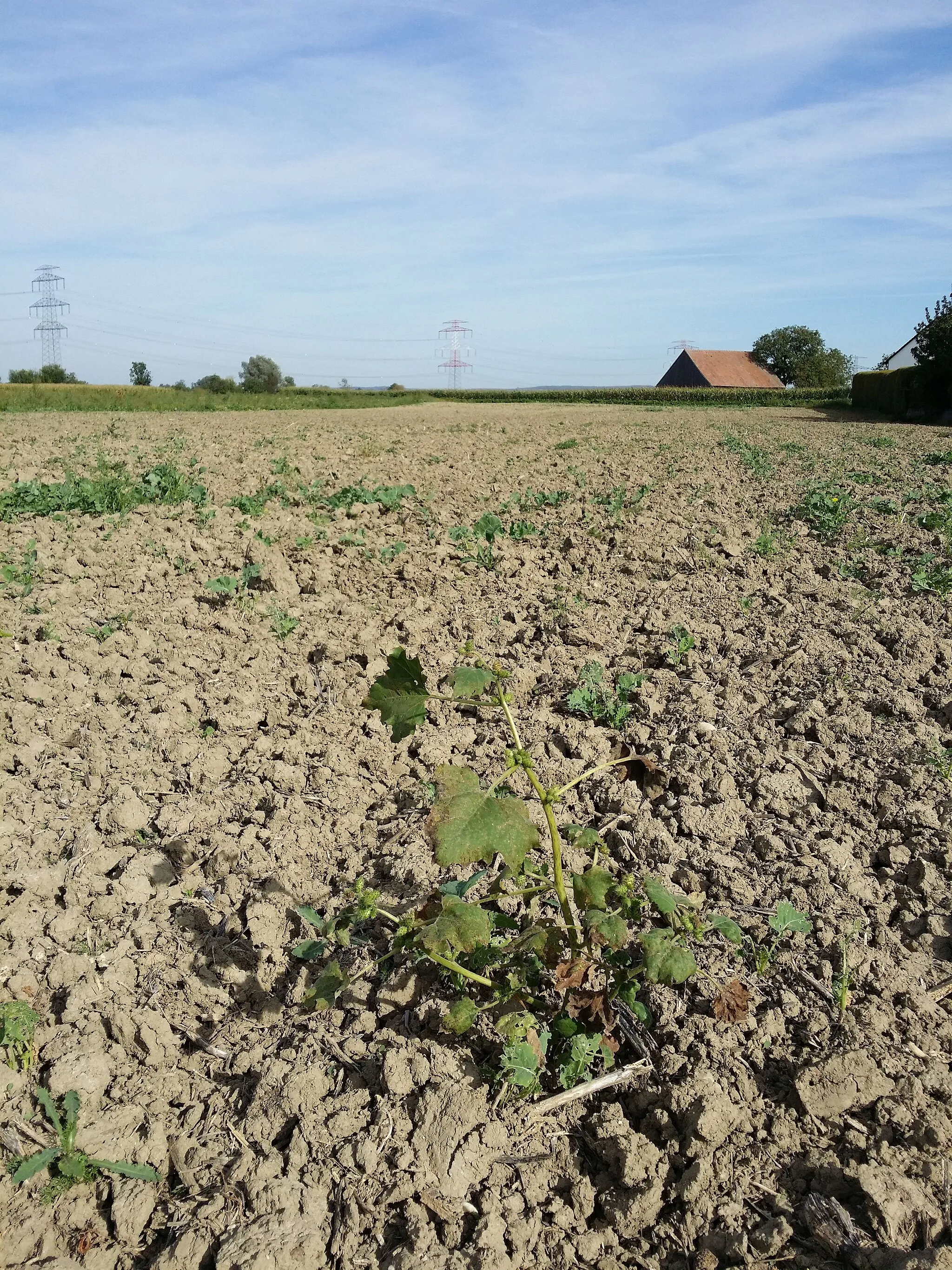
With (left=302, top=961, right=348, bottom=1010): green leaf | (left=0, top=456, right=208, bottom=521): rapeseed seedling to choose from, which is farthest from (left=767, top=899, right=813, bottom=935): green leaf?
(left=0, top=456, right=208, bottom=521): rapeseed seedling

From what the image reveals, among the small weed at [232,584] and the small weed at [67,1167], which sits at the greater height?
the small weed at [232,584]

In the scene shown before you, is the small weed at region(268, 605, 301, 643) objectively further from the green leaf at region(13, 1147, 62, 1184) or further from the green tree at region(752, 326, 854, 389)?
the green tree at region(752, 326, 854, 389)

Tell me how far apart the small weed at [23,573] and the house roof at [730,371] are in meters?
68.6

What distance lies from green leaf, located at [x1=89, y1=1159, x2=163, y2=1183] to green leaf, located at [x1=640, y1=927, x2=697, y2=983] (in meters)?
1.27

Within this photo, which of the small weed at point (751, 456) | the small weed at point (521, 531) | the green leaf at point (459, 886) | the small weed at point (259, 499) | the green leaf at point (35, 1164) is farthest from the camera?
the small weed at point (751, 456)

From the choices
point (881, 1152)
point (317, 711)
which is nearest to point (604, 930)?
point (881, 1152)

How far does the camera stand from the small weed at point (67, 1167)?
2217 mm

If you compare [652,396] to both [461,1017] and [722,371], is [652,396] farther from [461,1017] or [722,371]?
[461,1017]

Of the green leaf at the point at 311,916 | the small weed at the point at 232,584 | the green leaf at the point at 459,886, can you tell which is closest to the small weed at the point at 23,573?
the small weed at the point at 232,584

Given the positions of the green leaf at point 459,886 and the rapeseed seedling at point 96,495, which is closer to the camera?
the green leaf at point 459,886

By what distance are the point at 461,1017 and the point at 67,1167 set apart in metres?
0.99

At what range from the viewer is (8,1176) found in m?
2.24

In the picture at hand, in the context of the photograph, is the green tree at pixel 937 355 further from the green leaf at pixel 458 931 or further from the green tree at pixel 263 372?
the green tree at pixel 263 372

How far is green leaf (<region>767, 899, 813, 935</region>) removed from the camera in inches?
103
